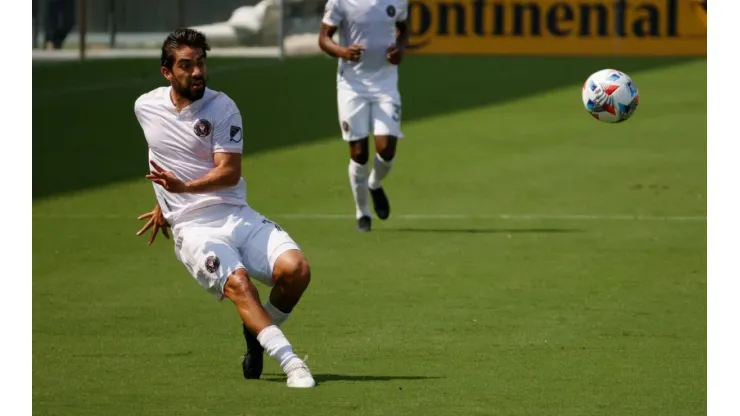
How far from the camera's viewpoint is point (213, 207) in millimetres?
9219

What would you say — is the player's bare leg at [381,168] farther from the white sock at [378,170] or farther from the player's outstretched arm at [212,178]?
the player's outstretched arm at [212,178]

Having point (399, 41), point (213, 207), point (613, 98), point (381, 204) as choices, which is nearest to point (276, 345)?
point (213, 207)

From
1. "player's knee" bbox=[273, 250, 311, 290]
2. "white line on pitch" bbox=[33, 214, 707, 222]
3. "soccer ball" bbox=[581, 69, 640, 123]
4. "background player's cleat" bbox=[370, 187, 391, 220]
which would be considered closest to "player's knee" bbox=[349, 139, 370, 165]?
"background player's cleat" bbox=[370, 187, 391, 220]

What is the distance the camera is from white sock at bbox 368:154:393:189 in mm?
15492

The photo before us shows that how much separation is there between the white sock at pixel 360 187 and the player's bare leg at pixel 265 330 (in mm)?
6449

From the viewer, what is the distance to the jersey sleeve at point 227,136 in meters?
9.07

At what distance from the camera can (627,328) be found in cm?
1077

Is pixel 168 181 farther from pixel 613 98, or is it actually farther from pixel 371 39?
pixel 371 39

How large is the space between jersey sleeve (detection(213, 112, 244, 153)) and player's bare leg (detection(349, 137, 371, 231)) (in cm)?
623

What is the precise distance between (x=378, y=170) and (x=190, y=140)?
651cm

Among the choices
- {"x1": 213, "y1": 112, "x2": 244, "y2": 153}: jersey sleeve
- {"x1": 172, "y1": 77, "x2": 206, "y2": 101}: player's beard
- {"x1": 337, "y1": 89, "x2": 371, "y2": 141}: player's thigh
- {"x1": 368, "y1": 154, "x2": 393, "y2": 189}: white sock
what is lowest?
{"x1": 368, "y1": 154, "x2": 393, "y2": 189}: white sock

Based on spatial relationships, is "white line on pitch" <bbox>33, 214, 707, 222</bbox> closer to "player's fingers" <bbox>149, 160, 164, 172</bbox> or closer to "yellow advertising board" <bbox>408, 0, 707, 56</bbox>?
"player's fingers" <bbox>149, 160, 164, 172</bbox>

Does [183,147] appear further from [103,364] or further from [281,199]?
[281,199]
